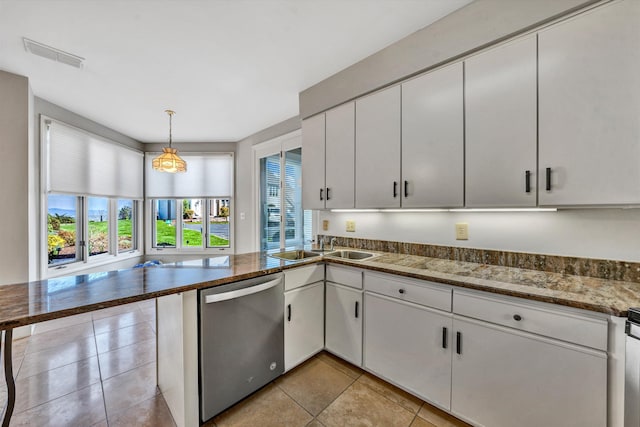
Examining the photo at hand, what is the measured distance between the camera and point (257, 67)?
7.70 ft

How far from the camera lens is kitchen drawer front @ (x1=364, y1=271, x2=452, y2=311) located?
155 cm

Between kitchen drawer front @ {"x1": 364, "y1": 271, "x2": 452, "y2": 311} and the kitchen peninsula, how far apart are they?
0.05 metres

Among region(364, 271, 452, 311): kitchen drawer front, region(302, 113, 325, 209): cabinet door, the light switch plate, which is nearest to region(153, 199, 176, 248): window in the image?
region(302, 113, 325, 209): cabinet door

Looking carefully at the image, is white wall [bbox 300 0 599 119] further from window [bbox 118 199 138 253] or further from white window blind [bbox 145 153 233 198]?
window [bbox 118 199 138 253]

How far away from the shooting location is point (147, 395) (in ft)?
5.89

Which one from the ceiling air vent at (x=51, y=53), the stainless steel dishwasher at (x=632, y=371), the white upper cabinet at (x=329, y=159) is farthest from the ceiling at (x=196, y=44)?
the stainless steel dishwasher at (x=632, y=371)

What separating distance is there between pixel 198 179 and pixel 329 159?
3238 mm

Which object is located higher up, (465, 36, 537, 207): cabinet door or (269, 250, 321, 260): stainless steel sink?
(465, 36, 537, 207): cabinet door

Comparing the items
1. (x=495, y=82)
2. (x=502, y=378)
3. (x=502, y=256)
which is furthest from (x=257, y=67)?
(x=502, y=378)

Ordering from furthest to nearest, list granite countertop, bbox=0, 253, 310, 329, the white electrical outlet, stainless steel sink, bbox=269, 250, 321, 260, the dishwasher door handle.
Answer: the white electrical outlet
stainless steel sink, bbox=269, 250, 321, 260
the dishwasher door handle
granite countertop, bbox=0, 253, 310, 329

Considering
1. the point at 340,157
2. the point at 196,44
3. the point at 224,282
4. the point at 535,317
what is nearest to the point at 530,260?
the point at 535,317

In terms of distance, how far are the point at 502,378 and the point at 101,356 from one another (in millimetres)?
3130

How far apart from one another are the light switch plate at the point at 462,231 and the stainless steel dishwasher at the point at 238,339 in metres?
1.45

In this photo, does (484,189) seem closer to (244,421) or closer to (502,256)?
(502,256)
